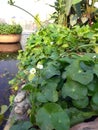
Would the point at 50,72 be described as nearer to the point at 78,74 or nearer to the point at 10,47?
the point at 78,74

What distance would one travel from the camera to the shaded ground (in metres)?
3.54

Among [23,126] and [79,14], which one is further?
[79,14]

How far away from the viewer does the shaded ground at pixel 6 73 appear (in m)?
3.54

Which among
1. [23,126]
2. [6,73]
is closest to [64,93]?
[23,126]

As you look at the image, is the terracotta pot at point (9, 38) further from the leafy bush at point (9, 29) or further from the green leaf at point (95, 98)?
the green leaf at point (95, 98)

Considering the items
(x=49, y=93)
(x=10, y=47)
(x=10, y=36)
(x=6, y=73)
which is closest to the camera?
(x=49, y=93)

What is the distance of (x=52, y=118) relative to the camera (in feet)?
5.21

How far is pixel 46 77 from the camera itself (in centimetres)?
178

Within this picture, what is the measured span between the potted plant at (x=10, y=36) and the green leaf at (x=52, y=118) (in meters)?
4.95

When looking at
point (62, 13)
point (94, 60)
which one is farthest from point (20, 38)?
point (94, 60)

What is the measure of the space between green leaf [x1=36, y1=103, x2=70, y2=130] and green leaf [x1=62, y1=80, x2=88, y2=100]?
0.09m

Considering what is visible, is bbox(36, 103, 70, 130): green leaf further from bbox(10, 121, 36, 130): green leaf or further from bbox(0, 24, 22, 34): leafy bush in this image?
bbox(0, 24, 22, 34): leafy bush

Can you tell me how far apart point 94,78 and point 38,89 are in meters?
0.32

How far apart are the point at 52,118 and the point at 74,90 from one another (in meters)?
0.19
